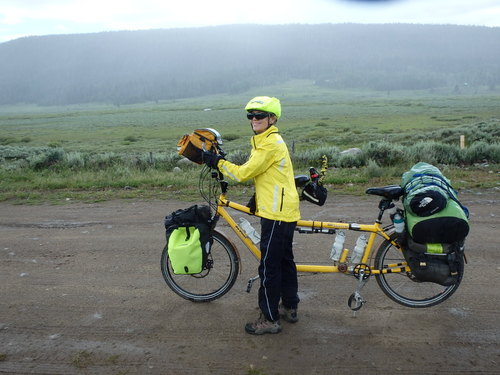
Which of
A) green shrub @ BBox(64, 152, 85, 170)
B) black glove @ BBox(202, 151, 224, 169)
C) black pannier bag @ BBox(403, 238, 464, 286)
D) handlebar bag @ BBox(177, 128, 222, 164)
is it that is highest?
handlebar bag @ BBox(177, 128, 222, 164)

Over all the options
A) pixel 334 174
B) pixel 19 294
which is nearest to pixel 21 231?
pixel 19 294

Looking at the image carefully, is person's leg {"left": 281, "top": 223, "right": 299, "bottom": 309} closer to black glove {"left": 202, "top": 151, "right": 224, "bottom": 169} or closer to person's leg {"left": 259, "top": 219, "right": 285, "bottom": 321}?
person's leg {"left": 259, "top": 219, "right": 285, "bottom": 321}

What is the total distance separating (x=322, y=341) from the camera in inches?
152

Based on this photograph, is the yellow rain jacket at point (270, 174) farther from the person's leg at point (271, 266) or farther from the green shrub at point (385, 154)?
the green shrub at point (385, 154)

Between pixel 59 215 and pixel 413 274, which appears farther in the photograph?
pixel 59 215

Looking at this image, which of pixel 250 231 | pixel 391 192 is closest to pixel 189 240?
pixel 250 231

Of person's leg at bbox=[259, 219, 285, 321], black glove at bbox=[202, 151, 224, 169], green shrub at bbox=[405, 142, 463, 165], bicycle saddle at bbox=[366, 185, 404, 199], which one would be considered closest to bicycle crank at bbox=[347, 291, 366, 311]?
person's leg at bbox=[259, 219, 285, 321]

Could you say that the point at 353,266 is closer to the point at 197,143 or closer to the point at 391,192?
the point at 391,192

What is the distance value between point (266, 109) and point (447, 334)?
2.62 m

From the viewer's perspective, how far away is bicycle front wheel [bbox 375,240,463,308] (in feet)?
14.0

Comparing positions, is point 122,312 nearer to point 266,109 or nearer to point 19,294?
point 19,294

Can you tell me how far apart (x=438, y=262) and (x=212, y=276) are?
2.32m

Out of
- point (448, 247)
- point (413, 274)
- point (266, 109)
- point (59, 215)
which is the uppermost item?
point (266, 109)

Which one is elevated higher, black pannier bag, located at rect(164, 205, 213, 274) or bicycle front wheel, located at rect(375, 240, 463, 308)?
black pannier bag, located at rect(164, 205, 213, 274)
